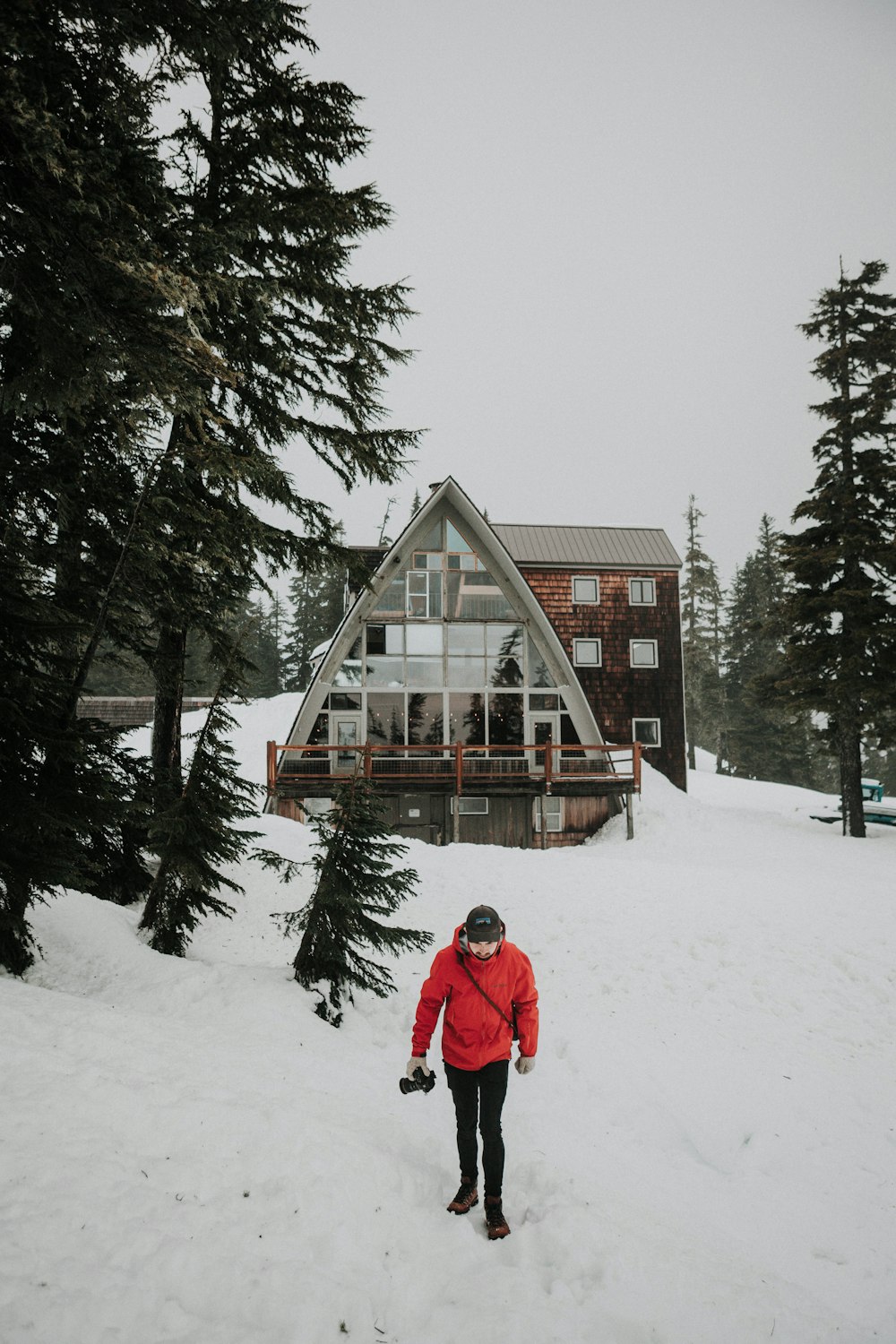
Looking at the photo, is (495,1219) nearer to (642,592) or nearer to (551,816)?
(551,816)

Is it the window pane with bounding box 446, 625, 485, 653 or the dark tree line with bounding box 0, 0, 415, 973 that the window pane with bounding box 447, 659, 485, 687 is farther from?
the dark tree line with bounding box 0, 0, 415, 973

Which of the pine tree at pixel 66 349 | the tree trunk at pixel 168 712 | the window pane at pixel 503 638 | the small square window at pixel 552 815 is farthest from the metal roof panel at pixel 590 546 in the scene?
the pine tree at pixel 66 349

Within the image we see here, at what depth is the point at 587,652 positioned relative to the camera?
2339 cm

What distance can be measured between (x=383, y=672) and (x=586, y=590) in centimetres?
890

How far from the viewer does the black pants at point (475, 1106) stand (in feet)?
12.7

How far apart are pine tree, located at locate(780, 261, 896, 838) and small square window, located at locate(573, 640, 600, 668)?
21.4 feet

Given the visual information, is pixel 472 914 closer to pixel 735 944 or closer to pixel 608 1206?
pixel 608 1206

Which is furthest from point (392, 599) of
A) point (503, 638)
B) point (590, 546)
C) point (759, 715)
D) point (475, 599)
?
point (759, 715)

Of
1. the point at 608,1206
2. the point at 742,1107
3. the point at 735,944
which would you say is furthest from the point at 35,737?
the point at 735,944

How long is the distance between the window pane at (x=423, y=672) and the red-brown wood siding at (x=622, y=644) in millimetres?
6420

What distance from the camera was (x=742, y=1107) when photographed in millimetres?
5531

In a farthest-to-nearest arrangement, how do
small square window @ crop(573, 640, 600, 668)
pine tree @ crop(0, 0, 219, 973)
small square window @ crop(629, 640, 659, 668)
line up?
small square window @ crop(629, 640, 659, 668)
small square window @ crop(573, 640, 600, 668)
pine tree @ crop(0, 0, 219, 973)

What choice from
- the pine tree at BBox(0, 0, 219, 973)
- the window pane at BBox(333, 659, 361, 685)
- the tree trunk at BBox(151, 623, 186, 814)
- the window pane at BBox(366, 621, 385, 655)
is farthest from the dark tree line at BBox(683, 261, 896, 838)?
the pine tree at BBox(0, 0, 219, 973)

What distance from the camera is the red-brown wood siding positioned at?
23328mm
